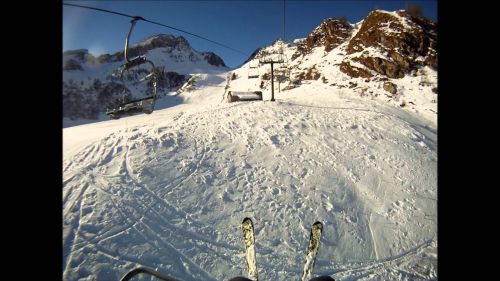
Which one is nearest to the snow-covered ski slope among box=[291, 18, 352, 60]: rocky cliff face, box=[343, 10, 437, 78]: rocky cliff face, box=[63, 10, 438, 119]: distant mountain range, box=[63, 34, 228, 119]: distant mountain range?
box=[63, 10, 438, 119]: distant mountain range

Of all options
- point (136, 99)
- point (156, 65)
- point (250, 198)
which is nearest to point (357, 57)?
point (250, 198)

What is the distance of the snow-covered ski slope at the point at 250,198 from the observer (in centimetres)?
563

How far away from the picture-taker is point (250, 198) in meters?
7.82

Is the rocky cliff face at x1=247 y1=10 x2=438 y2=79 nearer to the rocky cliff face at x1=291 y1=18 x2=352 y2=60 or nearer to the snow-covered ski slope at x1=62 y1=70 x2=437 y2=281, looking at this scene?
the rocky cliff face at x1=291 y1=18 x2=352 y2=60

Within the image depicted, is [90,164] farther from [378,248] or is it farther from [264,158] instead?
[378,248]

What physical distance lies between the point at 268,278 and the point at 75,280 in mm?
3490

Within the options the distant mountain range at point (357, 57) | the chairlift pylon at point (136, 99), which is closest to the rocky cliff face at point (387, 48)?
the distant mountain range at point (357, 57)

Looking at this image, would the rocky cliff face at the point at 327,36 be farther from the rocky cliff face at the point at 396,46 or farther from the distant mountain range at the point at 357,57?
the rocky cliff face at the point at 396,46

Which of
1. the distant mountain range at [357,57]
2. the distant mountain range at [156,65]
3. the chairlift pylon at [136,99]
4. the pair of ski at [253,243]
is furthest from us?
the distant mountain range at [156,65]

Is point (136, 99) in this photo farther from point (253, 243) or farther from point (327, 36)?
point (327, 36)

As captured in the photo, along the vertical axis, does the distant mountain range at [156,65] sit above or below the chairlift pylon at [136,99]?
above
